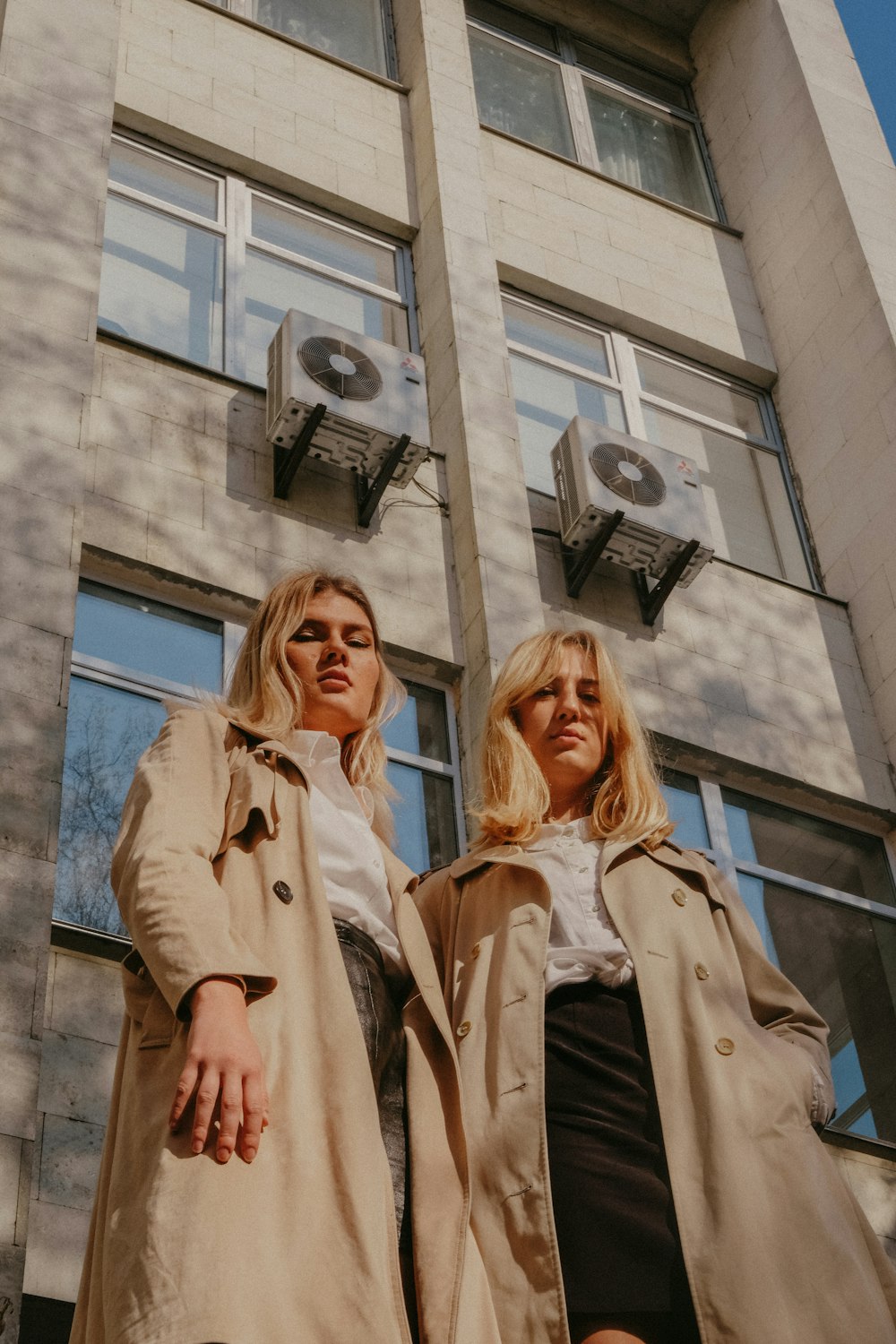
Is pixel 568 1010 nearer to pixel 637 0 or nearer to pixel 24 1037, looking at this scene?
pixel 24 1037

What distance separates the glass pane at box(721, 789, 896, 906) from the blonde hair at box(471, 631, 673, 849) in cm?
449

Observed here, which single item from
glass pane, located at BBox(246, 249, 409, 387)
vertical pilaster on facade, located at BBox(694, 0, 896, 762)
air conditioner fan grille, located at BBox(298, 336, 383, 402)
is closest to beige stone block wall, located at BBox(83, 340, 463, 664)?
air conditioner fan grille, located at BBox(298, 336, 383, 402)

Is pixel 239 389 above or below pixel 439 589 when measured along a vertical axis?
above

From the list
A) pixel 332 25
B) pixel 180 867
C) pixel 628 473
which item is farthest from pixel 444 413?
pixel 180 867

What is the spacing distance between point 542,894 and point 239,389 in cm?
544

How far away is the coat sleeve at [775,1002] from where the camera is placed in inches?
150

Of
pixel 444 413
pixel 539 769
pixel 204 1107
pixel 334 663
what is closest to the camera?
pixel 204 1107

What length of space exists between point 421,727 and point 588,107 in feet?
23.0

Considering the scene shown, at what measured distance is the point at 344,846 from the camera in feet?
12.0

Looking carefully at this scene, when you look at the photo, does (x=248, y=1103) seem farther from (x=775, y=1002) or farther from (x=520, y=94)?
(x=520, y=94)

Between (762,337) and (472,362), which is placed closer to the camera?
(472,362)

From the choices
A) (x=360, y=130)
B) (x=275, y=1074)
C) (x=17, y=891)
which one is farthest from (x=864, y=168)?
(x=275, y=1074)

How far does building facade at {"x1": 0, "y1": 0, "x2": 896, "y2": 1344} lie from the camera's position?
21.4ft

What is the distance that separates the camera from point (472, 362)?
9.40 m
